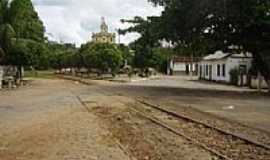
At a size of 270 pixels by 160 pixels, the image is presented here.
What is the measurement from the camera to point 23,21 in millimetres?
63312

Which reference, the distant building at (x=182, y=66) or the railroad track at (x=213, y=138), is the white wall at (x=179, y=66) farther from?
the railroad track at (x=213, y=138)

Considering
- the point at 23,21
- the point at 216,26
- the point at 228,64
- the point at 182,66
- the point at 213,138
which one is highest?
the point at 23,21

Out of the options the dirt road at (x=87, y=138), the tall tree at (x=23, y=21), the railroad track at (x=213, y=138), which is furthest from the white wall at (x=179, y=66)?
the railroad track at (x=213, y=138)

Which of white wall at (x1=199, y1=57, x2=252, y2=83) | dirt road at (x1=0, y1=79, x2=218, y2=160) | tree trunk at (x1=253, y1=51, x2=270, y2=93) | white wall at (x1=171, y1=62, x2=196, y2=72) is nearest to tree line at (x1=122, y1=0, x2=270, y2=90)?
tree trunk at (x1=253, y1=51, x2=270, y2=93)

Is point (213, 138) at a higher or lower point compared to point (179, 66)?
lower

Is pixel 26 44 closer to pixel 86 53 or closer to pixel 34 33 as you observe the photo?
pixel 34 33

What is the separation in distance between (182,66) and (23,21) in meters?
67.0

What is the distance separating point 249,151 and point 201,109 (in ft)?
43.8

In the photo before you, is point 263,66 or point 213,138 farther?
point 263,66

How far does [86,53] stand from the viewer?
10356 centimetres

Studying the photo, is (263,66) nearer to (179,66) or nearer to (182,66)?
(179,66)

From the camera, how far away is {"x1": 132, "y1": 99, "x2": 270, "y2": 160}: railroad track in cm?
1265

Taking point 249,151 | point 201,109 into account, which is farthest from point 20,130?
point 201,109

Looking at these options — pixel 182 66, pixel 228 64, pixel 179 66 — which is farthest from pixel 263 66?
pixel 182 66
